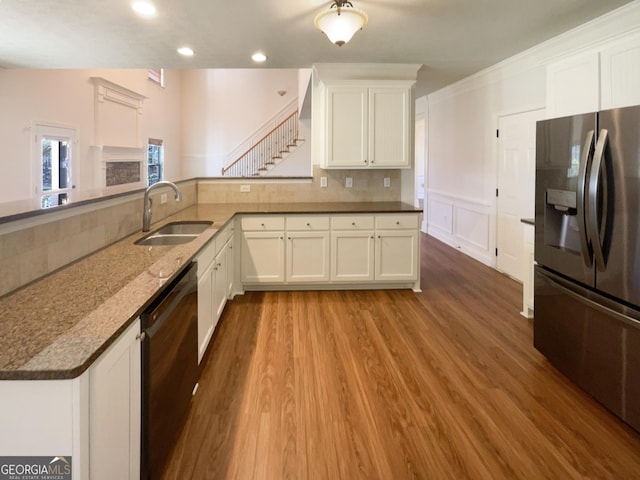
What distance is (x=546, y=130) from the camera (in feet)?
8.73

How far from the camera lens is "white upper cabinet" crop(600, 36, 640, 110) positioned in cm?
294

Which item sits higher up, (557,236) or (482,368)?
(557,236)

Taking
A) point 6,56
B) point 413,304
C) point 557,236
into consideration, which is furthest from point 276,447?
point 6,56

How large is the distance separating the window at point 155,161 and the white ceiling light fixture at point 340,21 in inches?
308

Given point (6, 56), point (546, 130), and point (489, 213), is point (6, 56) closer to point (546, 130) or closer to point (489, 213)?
point (546, 130)

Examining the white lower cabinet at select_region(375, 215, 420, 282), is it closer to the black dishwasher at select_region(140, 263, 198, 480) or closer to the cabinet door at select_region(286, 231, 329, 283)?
the cabinet door at select_region(286, 231, 329, 283)

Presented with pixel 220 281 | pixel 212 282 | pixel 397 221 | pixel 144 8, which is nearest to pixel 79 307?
pixel 212 282

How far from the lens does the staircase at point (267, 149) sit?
11.3 metres

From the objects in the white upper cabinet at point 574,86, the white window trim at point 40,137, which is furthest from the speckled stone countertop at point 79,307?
the white window trim at point 40,137

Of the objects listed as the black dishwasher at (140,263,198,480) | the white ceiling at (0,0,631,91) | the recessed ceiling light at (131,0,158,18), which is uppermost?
the white ceiling at (0,0,631,91)

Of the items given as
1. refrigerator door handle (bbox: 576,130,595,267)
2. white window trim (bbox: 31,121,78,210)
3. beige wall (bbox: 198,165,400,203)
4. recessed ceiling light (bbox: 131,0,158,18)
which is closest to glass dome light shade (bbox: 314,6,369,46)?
recessed ceiling light (bbox: 131,0,158,18)

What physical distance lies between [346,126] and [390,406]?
10.1 feet

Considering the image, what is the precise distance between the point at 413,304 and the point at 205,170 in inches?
354

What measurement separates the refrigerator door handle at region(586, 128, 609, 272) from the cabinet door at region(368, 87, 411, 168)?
2.50 metres
